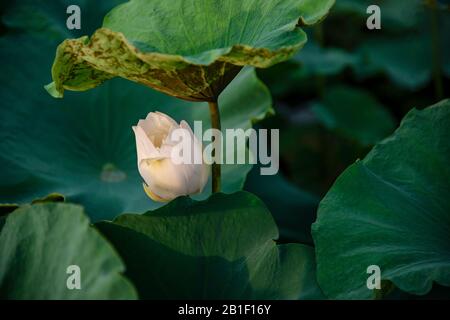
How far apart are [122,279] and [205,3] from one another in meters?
0.51

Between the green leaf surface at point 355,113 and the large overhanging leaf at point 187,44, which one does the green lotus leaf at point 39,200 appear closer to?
the large overhanging leaf at point 187,44

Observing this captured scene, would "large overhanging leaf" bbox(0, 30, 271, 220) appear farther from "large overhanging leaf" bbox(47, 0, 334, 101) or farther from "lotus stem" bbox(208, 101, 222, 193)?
"large overhanging leaf" bbox(47, 0, 334, 101)

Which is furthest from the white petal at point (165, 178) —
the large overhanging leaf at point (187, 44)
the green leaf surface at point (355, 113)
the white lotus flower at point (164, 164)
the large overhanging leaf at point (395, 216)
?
the green leaf surface at point (355, 113)

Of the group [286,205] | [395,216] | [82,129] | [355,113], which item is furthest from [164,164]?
[355,113]

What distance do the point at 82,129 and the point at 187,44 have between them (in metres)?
0.52

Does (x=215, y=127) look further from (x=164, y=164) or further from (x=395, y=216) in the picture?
(x=395, y=216)

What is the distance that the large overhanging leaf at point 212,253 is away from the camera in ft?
3.54

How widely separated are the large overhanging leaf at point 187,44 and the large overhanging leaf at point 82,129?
0.33 m

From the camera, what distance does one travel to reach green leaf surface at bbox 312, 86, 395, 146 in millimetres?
2506

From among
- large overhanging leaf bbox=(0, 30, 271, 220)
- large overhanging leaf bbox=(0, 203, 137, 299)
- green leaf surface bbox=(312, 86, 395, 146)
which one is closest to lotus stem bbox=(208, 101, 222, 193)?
large overhanging leaf bbox=(0, 30, 271, 220)

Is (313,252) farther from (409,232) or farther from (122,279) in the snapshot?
(122,279)

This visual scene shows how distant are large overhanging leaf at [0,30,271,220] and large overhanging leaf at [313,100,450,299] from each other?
0.87 feet
